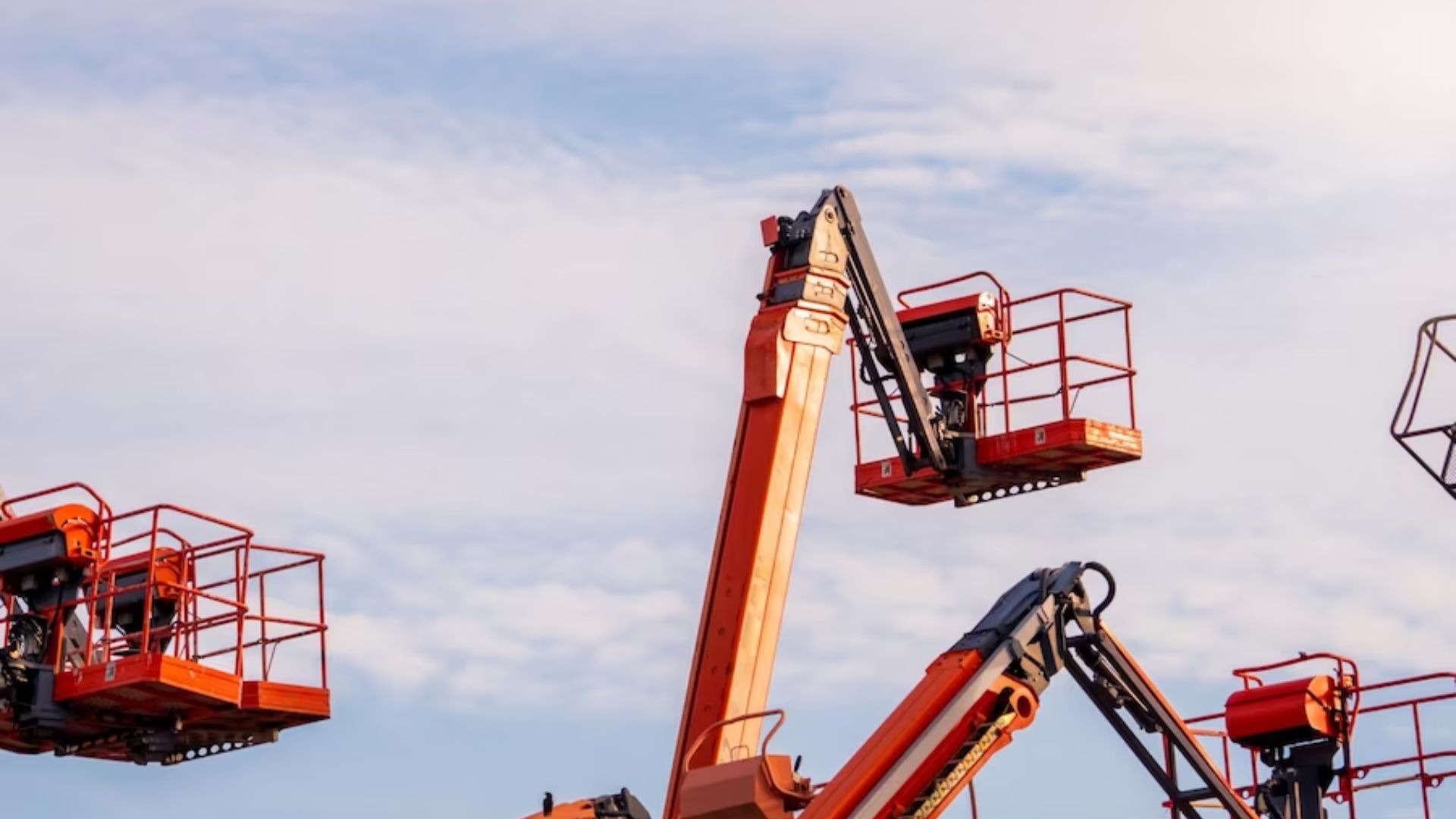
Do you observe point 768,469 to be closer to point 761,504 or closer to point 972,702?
point 761,504

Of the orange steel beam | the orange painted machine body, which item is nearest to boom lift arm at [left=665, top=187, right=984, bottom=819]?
the orange steel beam

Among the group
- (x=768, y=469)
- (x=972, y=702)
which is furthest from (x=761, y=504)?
(x=972, y=702)

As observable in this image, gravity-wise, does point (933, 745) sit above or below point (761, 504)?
below

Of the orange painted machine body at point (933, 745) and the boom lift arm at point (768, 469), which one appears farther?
the boom lift arm at point (768, 469)

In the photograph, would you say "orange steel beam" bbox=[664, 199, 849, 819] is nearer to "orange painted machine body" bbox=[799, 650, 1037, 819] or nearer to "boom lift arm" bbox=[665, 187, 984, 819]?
"boom lift arm" bbox=[665, 187, 984, 819]

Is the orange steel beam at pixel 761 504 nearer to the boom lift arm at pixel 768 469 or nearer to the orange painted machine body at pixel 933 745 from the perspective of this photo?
the boom lift arm at pixel 768 469

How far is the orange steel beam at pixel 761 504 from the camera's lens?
2231 centimetres

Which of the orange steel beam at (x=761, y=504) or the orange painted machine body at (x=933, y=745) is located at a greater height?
the orange steel beam at (x=761, y=504)

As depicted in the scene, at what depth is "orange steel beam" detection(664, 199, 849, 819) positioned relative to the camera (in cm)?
2231

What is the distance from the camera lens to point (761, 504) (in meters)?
22.9

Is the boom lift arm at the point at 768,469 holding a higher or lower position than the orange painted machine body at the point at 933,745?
higher

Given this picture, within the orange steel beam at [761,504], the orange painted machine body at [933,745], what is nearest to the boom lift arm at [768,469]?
the orange steel beam at [761,504]

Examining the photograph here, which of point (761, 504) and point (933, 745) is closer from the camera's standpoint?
point (933, 745)

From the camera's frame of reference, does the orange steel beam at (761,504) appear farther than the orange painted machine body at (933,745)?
Yes
